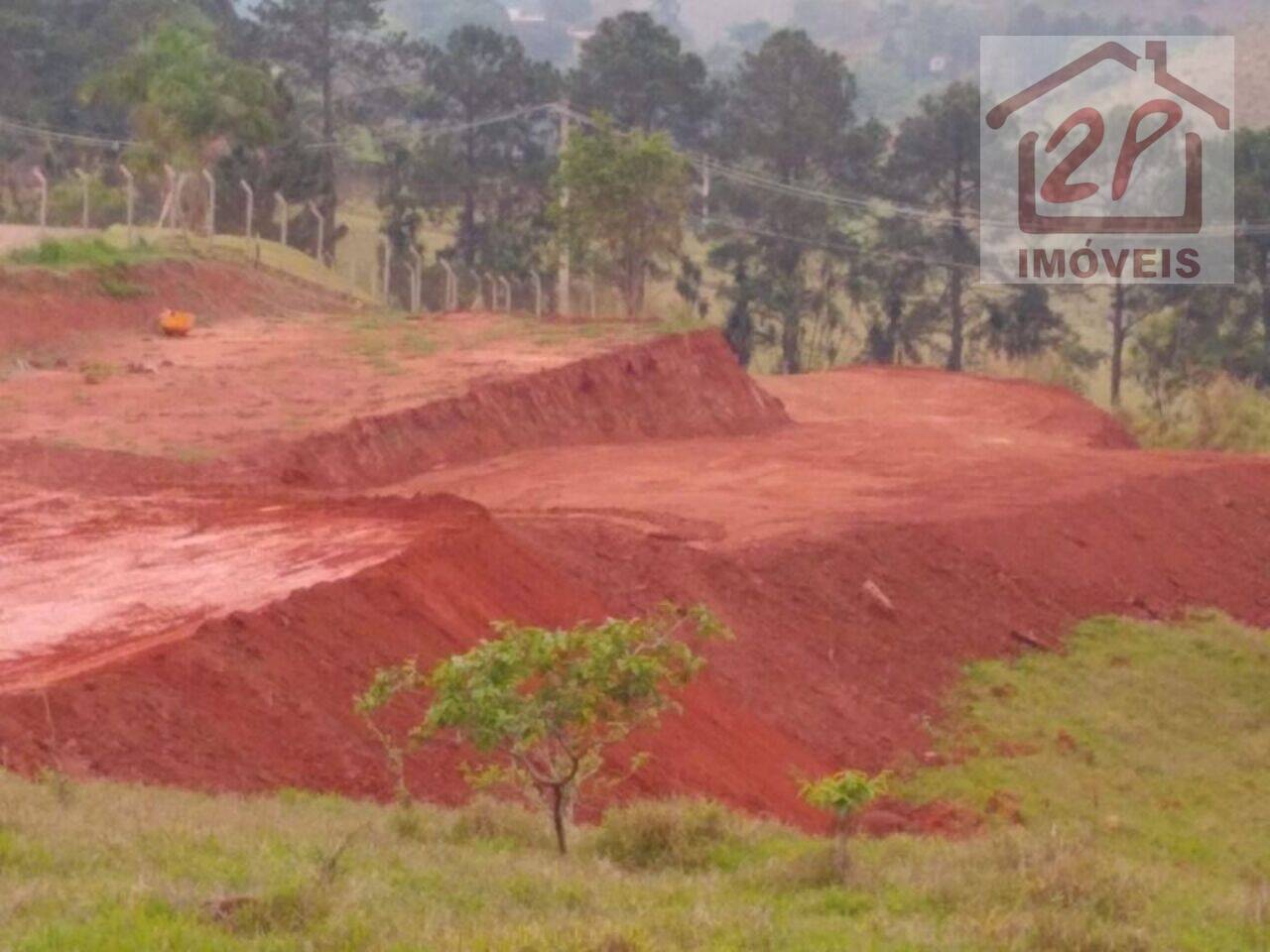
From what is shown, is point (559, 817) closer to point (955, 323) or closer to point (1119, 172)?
point (1119, 172)

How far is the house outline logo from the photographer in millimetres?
44469

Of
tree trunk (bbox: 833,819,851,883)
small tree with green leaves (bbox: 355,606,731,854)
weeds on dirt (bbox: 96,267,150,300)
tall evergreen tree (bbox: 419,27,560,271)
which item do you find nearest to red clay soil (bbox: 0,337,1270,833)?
small tree with green leaves (bbox: 355,606,731,854)

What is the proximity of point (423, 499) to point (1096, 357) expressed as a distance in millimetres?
34978

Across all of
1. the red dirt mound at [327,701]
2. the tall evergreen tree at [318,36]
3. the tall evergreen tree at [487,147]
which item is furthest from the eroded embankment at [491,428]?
the tall evergreen tree at [318,36]

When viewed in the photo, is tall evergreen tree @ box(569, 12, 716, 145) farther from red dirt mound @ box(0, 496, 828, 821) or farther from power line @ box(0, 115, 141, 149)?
red dirt mound @ box(0, 496, 828, 821)

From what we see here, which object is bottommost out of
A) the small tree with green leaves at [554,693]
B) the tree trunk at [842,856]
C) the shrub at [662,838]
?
the shrub at [662,838]

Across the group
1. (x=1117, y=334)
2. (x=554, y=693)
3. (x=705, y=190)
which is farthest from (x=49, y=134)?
(x=554, y=693)

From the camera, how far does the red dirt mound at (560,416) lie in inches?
→ 845

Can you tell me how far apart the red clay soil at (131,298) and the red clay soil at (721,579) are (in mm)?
6331

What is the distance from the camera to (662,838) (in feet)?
28.0

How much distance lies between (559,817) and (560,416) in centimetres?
1672

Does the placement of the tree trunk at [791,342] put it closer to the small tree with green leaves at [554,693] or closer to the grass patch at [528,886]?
the grass patch at [528,886]

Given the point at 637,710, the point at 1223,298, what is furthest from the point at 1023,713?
the point at 1223,298

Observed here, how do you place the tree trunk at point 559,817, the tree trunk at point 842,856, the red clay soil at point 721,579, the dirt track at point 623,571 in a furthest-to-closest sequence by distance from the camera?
the dirt track at point 623,571 → the red clay soil at point 721,579 → the tree trunk at point 559,817 → the tree trunk at point 842,856
